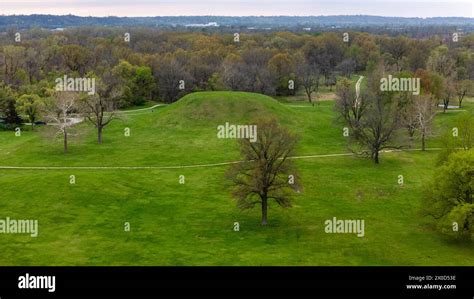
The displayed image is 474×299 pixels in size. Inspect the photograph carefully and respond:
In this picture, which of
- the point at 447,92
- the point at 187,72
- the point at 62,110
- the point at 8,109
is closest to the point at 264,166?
the point at 62,110

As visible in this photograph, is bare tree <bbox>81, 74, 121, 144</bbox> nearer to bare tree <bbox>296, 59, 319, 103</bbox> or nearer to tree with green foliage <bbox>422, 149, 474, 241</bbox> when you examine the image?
bare tree <bbox>296, 59, 319, 103</bbox>

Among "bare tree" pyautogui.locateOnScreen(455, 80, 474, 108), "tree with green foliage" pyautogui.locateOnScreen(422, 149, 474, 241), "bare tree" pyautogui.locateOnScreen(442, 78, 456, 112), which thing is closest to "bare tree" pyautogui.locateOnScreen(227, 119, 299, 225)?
"tree with green foliage" pyautogui.locateOnScreen(422, 149, 474, 241)

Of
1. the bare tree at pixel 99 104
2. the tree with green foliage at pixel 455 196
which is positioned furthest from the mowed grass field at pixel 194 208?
the bare tree at pixel 99 104

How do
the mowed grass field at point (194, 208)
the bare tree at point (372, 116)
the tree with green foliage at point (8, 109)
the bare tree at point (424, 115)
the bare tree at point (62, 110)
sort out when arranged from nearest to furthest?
the mowed grass field at point (194, 208), the bare tree at point (372, 116), the bare tree at point (62, 110), the bare tree at point (424, 115), the tree with green foliage at point (8, 109)

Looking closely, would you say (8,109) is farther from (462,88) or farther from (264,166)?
(462,88)

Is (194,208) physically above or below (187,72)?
below

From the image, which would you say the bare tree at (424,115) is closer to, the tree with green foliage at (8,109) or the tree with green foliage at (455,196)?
the tree with green foliage at (455,196)
